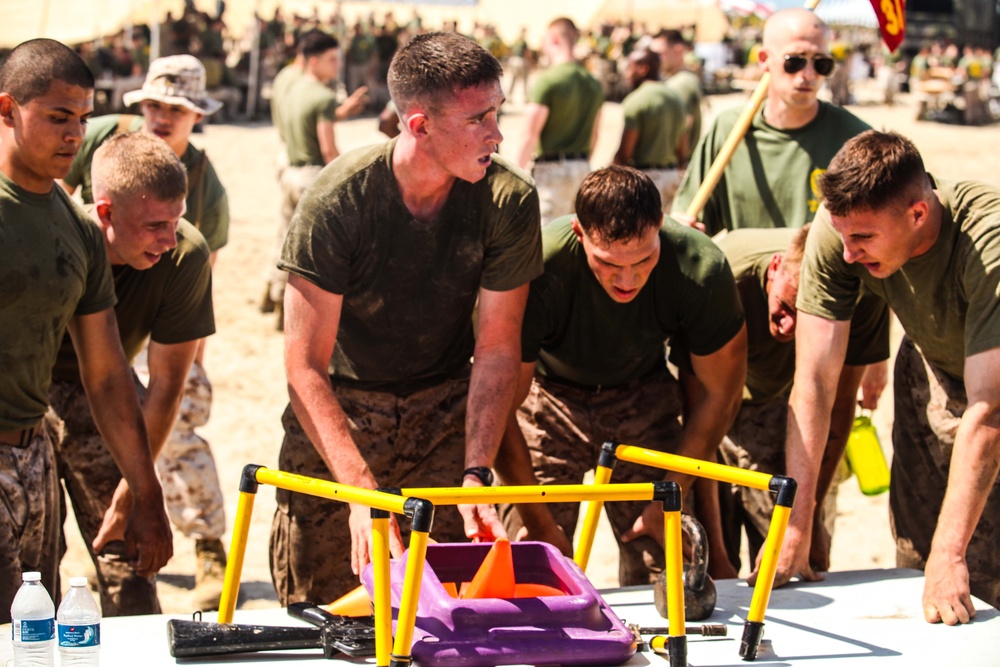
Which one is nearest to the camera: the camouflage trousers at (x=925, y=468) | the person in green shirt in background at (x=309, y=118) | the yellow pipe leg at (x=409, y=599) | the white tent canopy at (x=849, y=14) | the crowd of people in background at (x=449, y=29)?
the yellow pipe leg at (x=409, y=599)

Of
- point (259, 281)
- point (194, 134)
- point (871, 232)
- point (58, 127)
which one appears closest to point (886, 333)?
point (871, 232)

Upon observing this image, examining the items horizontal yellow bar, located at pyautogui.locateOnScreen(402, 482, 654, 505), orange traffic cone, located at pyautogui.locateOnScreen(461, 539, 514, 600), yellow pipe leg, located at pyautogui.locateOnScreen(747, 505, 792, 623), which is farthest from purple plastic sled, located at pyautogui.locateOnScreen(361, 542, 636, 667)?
yellow pipe leg, located at pyautogui.locateOnScreen(747, 505, 792, 623)

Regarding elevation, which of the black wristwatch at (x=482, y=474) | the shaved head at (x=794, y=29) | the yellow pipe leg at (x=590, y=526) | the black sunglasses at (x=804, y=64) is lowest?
the yellow pipe leg at (x=590, y=526)

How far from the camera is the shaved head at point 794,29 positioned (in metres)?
5.41

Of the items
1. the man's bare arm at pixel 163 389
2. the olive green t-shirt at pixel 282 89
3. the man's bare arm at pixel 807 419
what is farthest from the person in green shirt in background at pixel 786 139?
the olive green t-shirt at pixel 282 89

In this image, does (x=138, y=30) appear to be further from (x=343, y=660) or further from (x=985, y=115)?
(x=343, y=660)

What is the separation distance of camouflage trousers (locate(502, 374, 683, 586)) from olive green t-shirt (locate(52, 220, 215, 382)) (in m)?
1.21

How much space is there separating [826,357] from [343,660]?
72.5 inches

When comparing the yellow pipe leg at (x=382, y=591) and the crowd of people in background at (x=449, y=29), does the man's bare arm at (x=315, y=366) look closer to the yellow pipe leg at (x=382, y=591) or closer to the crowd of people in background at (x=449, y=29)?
the yellow pipe leg at (x=382, y=591)

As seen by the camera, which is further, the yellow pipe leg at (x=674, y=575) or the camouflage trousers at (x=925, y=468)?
the camouflage trousers at (x=925, y=468)

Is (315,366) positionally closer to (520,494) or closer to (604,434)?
(520,494)

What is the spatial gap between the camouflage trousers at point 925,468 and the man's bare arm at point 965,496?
647 mm

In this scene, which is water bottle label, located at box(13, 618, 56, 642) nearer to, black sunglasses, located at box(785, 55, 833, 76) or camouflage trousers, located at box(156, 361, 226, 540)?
camouflage trousers, located at box(156, 361, 226, 540)

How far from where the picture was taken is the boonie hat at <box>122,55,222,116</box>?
6.04 meters
